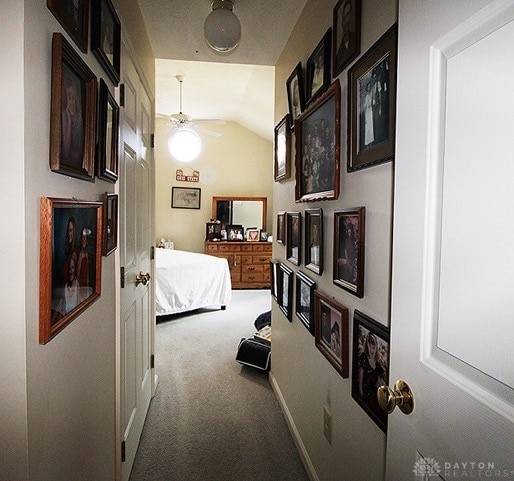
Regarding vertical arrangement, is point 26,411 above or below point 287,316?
above

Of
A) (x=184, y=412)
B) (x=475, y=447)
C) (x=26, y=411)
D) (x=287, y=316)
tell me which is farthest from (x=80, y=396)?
(x=184, y=412)

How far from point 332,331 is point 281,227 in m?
1.13

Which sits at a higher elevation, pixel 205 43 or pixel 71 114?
pixel 205 43

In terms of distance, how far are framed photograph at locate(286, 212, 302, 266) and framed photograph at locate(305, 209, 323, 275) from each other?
0.40 ft

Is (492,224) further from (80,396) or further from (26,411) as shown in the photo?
(80,396)

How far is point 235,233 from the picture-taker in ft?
22.8

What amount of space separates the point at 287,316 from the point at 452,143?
1820 mm

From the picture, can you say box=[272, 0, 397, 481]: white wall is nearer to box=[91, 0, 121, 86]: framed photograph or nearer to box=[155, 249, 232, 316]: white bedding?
box=[91, 0, 121, 86]: framed photograph

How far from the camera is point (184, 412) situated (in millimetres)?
2561

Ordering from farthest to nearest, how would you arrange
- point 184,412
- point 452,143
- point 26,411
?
point 184,412, point 26,411, point 452,143

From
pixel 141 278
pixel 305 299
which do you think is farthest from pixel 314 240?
pixel 141 278

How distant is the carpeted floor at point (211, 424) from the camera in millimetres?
1997

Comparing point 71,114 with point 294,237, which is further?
point 294,237

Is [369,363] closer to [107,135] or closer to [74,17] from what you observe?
[107,135]
